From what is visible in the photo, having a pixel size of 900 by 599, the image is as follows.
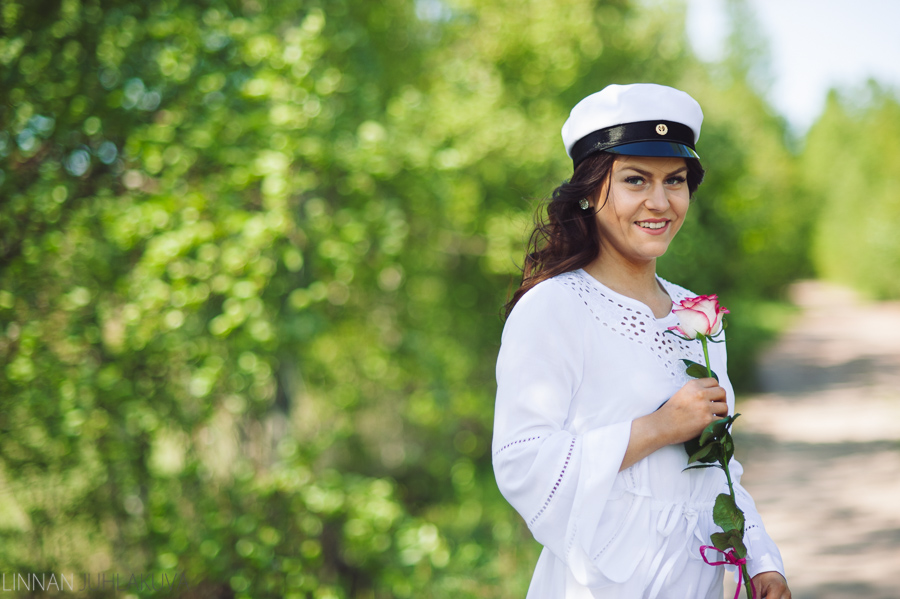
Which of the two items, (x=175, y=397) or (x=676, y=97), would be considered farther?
(x=175, y=397)

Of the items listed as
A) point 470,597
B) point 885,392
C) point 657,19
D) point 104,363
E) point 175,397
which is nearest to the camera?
point 104,363

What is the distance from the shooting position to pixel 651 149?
1.64m

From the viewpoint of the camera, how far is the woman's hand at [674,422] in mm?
1511

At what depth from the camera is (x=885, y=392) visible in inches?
426

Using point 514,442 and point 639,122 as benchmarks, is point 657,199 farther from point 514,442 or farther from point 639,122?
point 514,442

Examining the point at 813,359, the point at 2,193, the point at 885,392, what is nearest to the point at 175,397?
the point at 2,193

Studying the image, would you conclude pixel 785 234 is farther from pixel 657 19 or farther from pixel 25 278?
pixel 25 278

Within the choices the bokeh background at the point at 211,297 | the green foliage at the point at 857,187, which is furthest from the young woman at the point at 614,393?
the green foliage at the point at 857,187

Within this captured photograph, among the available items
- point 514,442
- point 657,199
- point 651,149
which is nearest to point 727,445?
point 514,442

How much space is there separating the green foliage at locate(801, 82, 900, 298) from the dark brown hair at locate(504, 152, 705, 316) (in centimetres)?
2422

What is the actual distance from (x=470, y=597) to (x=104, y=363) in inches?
105

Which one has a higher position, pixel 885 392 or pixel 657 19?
pixel 657 19

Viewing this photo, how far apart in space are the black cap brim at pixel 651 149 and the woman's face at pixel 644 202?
1.4 inches

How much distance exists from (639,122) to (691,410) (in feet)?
2.33
